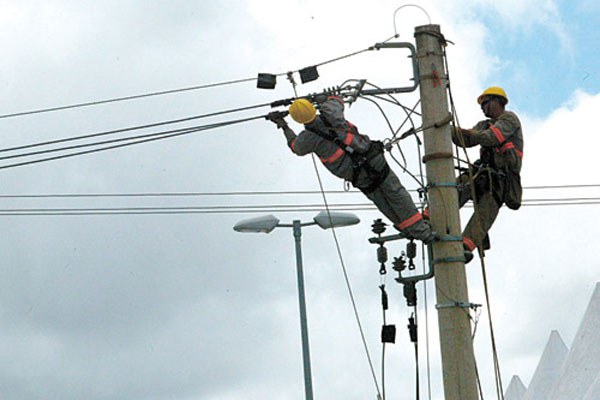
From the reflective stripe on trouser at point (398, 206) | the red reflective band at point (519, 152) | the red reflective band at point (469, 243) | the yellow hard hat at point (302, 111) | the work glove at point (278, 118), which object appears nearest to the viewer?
the yellow hard hat at point (302, 111)

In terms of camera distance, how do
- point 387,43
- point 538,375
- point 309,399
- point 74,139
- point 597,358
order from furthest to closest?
1. point 538,375
2. point 597,358
3. point 309,399
4. point 74,139
5. point 387,43

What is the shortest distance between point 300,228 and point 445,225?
7.37 meters

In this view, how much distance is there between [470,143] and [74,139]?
14.0 ft

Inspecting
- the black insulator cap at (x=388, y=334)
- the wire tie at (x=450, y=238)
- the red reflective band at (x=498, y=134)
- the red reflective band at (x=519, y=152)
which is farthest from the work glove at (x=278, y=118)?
the red reflective band at (x=519, y=152)

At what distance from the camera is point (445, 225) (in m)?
10.7

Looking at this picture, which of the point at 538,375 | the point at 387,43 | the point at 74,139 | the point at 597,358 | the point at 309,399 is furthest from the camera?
the point at 538,375

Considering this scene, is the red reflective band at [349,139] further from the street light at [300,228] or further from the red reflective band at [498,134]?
the street light at [300,228]

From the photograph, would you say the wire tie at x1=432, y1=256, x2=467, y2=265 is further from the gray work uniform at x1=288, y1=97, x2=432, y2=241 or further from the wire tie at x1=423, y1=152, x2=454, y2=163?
the wire tie at x1=423, y1=152, x2=454, y2=163

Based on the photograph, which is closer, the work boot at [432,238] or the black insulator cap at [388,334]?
the work boot at [432,238]

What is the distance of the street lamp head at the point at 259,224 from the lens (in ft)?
57.6

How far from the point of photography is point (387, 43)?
444 inches

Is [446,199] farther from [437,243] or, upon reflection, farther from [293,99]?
[293,99]

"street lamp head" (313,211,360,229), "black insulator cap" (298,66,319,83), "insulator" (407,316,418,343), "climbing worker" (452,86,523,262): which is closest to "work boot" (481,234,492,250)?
"climbing worker" (452,86,523,262)

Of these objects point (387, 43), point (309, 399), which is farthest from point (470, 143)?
point (309, 399)
